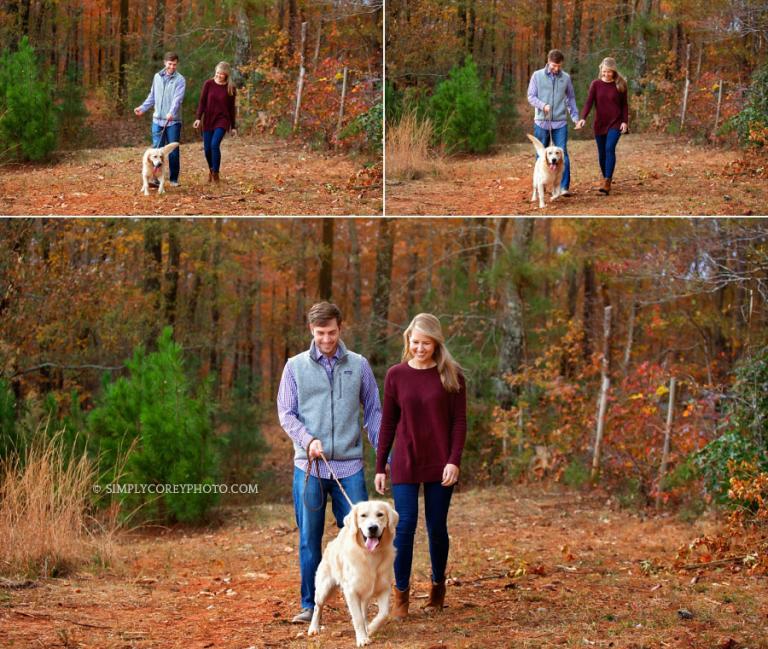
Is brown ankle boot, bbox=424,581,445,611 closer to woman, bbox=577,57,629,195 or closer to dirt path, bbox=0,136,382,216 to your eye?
woman, bbox=577,57,629,195

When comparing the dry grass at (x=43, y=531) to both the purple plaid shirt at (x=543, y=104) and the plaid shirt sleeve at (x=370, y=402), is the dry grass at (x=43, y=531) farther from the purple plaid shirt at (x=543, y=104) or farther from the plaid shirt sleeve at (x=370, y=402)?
the purple plaid shirt at (x=543, y=104)

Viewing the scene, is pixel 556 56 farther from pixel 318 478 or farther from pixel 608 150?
pixel 318 478

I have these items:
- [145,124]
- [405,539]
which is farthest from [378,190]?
[405,539]

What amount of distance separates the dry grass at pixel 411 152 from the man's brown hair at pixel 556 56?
1.64m

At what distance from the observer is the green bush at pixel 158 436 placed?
1062cm

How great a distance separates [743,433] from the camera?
8867 millimetres

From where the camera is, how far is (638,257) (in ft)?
49.3

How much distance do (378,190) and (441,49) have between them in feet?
5.26

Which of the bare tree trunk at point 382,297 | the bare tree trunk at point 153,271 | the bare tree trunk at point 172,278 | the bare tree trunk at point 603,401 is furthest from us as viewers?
the bare tree trunk at point 172,278

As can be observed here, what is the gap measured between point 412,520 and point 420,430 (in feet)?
1.55

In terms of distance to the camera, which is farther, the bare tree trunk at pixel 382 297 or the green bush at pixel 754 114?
the bare tree trunk at pixel 382 297

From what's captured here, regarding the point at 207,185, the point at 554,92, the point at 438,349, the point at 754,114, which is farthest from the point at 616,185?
the point at 438,349

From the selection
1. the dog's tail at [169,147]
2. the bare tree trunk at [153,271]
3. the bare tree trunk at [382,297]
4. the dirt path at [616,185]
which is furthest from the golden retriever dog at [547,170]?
the bare tree trunk at [153,271]

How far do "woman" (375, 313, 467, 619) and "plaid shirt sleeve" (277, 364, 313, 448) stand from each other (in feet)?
1.43
